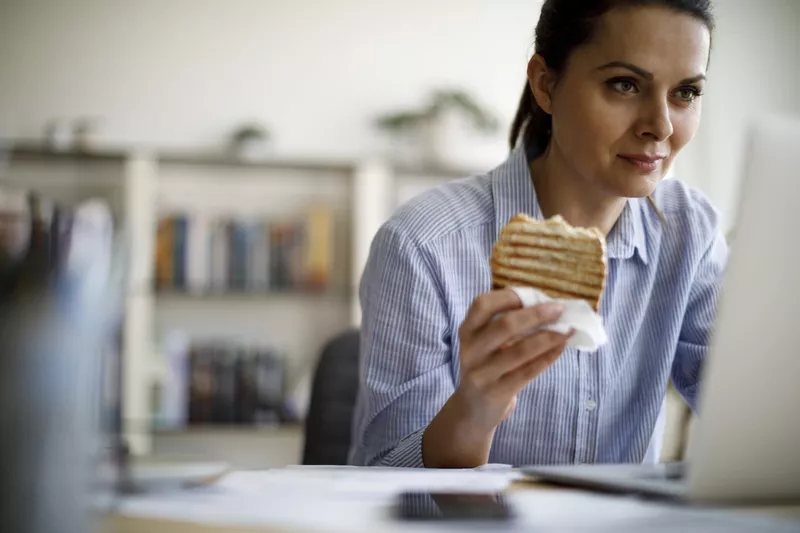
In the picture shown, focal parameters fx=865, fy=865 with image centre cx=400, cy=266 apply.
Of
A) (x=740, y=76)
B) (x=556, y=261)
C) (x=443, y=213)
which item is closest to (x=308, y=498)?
(x=556, y=261)

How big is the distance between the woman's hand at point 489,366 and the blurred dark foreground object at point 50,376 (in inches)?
21.7

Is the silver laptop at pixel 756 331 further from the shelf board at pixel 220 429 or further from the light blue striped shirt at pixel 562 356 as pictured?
the shelf board at pixel 220 429

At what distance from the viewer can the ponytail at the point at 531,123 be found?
1.71 metres

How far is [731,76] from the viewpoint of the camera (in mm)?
4219

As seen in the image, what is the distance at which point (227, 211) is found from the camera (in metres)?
4.06

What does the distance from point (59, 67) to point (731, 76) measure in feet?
10.5

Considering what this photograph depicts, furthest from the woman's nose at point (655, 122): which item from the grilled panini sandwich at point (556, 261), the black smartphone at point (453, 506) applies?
the black smartphone at point (453, 506)

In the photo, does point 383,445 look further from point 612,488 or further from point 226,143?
point 226,143

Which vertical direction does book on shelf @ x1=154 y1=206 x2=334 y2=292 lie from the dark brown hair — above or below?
below

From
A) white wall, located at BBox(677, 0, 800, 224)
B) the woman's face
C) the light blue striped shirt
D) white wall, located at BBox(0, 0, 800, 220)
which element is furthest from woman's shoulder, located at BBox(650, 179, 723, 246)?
white wall, located at BBox(677, 0, 800, 224)

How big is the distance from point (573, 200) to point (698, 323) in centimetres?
33

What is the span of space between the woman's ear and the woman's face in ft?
0.36

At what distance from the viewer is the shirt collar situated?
1.53 meters

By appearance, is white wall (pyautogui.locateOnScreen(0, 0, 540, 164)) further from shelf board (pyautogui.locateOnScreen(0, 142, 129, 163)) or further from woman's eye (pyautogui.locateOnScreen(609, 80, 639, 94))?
woman's eye (pyautogui.locateOnScreen(609, 80, 639, 94))
